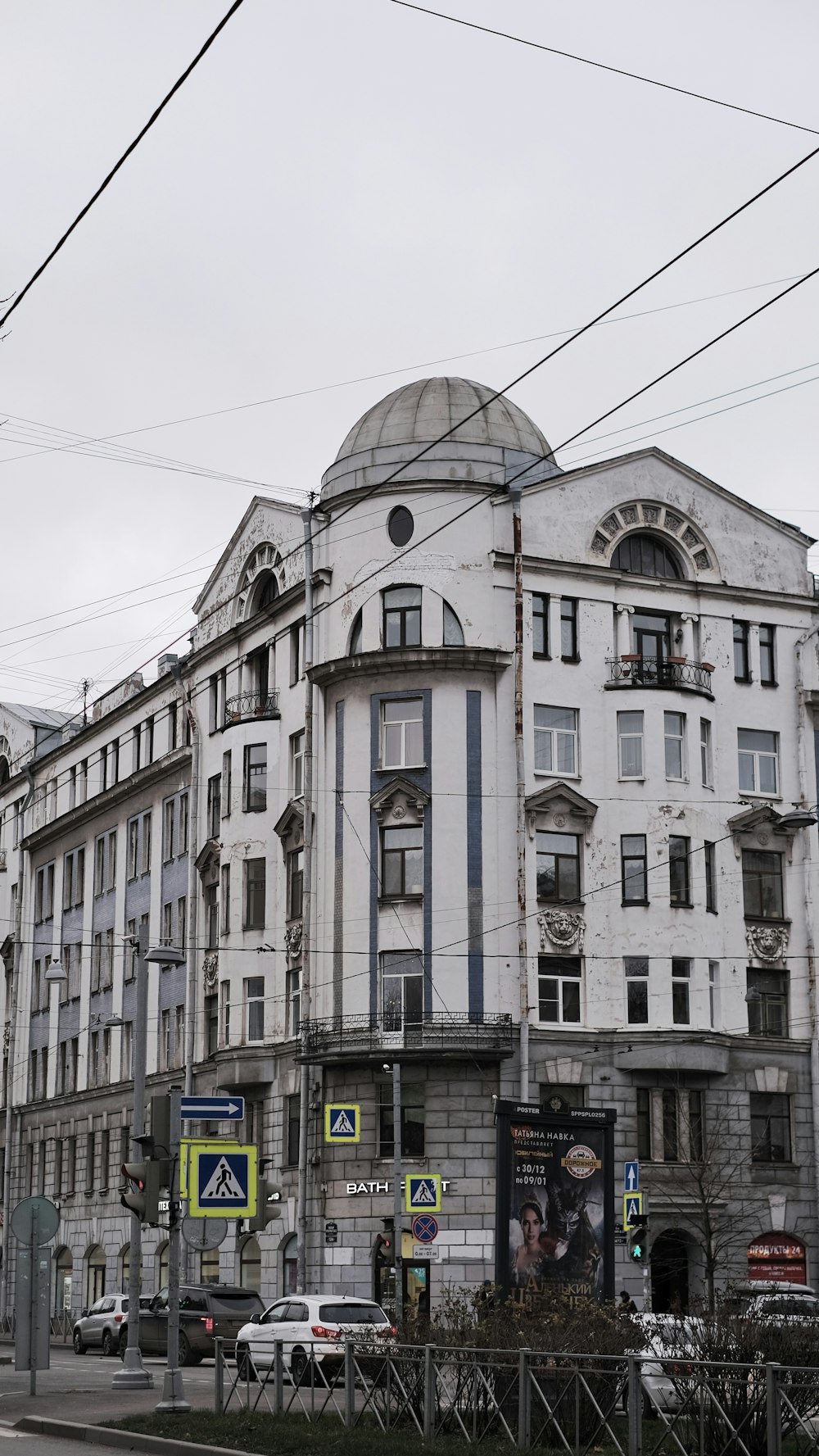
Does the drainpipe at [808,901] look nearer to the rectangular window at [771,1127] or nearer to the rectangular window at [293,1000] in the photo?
the rectangular window at [771,1127]

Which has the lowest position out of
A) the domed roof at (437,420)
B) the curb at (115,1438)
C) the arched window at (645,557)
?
the curb at (115,1438)

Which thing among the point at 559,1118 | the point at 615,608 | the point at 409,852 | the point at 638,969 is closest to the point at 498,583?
the point at 615,608

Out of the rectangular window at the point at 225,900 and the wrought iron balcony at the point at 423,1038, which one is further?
the rectangular window at the point at 225,900

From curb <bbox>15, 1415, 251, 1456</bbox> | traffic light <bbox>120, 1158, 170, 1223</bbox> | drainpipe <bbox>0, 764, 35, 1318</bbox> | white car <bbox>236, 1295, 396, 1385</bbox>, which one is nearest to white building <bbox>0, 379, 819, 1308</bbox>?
white car <bbox>236, 1295, 396, 1385</bbox>

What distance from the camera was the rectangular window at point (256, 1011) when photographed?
2157 inches

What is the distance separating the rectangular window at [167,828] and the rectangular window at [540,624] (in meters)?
16.5

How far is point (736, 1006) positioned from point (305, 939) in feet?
37.4

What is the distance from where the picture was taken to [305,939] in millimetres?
52062

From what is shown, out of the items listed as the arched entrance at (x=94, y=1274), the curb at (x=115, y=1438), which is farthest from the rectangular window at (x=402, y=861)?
the curb at (x=115, y=1438)

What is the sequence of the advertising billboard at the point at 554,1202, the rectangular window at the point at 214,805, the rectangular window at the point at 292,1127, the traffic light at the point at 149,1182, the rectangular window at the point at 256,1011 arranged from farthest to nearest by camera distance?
1. the rectangular window at the point at 214,805
2. the rectangular window at the point at 256,1011
3. the rectangular window at the point at 292,1127
4. the advertising billboard at the point at 554,1202
5. the traffic light at the point at 149,1182

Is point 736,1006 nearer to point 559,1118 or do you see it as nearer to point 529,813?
point 529,813

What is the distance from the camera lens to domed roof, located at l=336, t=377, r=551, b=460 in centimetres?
5447

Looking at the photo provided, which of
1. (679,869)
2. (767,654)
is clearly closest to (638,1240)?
(679,869)

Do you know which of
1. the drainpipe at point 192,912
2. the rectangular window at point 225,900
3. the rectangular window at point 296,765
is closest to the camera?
the rectangular window at point 296,765
